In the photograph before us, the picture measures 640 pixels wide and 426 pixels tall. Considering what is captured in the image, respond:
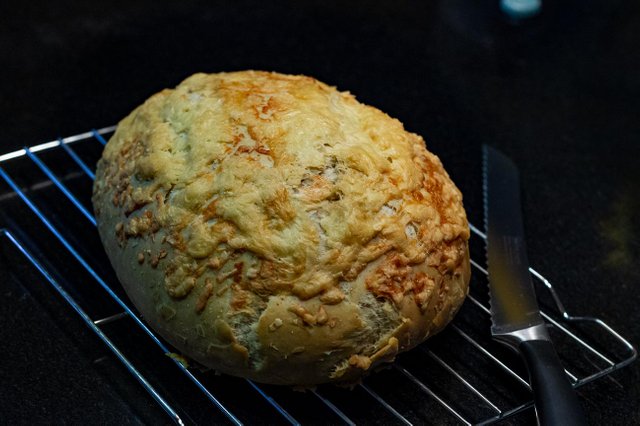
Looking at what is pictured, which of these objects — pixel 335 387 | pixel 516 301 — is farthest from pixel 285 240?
pixel 516 301

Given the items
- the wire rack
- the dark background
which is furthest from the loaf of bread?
the dark background

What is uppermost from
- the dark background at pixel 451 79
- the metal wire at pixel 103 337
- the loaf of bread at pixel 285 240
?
the loaf of bread at pixel 285 240

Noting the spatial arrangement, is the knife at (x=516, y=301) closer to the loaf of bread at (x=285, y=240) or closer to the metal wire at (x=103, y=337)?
the loaf of bread at (x=285, y=240)

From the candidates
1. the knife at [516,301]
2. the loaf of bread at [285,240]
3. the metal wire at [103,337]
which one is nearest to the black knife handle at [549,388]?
the knife at [516,301]

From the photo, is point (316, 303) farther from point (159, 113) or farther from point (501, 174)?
point (501, 174)

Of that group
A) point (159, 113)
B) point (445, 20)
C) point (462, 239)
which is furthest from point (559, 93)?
point (159, 113)

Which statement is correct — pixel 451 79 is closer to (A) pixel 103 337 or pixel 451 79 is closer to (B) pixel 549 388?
(B) pixel 549 388
